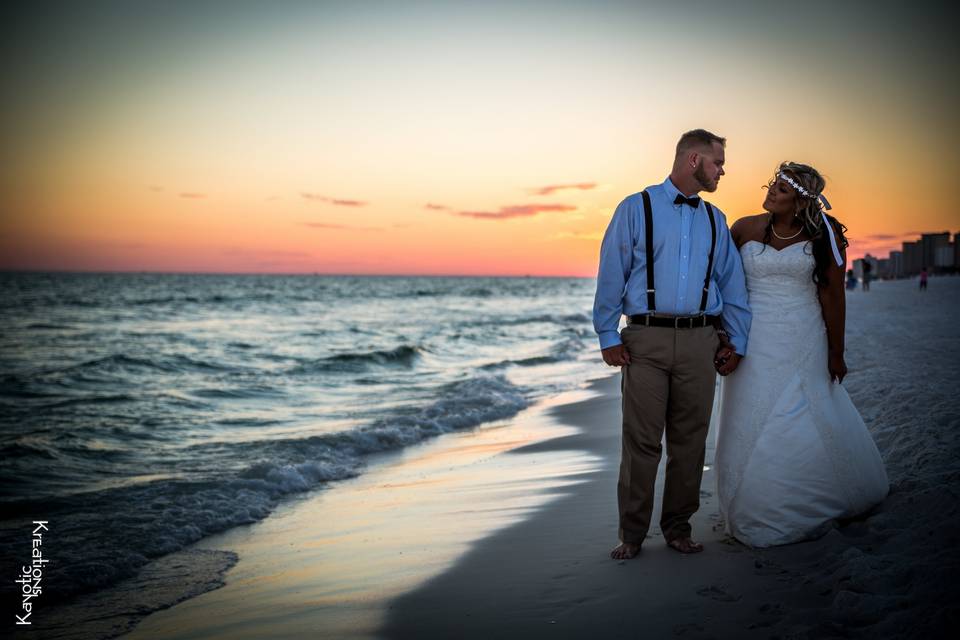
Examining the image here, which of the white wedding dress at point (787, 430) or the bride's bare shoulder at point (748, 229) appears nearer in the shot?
the white wedding dress at point (787, 430)

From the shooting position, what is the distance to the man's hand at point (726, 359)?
12.0 feet

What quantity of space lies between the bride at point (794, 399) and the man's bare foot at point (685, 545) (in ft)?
0.79

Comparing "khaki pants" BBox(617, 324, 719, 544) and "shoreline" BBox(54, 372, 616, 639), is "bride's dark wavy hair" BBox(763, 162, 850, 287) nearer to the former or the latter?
"khaki pants" BBox(617, 324, 719, 544)

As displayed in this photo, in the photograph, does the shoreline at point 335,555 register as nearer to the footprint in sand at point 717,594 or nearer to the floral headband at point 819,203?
the footprint in sand at point 717,594

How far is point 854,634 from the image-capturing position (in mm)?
2510

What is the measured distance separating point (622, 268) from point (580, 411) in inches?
254

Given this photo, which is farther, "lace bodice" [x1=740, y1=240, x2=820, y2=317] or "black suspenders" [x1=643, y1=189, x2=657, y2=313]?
"lace bodice" [x1=740, y1=240, x2=820, y2=317]

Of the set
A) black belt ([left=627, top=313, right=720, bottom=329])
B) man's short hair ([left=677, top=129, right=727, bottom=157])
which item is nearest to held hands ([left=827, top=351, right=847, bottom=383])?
black belt ([left=627, top=313, right=720, bottom=329])

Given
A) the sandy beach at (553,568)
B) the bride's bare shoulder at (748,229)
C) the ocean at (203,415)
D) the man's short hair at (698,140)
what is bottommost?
the ocean at (203,415)

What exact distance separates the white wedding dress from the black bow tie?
498 mm

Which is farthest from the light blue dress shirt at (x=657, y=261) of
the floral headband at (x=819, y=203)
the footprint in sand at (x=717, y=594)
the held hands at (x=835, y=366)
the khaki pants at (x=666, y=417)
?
the footprint in sand at (x=717, y=594)

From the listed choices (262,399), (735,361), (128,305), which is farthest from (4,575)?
(128,305)

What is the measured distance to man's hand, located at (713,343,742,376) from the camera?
3662 mm

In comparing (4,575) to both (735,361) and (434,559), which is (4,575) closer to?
(434,559)
